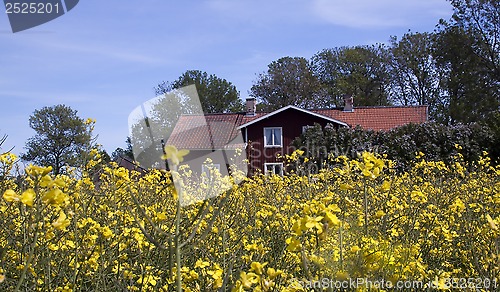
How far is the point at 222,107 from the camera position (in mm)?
44562

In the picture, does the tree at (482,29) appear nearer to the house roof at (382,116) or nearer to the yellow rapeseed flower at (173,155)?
the house roof at (382,116)

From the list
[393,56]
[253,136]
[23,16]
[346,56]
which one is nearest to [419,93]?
[393,56]

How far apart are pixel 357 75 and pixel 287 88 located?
526 cm

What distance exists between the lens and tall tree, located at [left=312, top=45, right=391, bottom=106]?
3819cm

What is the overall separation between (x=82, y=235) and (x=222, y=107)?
41.8 m

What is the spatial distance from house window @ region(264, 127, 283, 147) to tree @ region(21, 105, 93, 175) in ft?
66.6

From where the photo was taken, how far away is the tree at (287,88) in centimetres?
3891

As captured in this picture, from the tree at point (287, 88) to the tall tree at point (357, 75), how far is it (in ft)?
4.77

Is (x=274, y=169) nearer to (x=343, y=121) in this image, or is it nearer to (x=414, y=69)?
(x=343, y=121)

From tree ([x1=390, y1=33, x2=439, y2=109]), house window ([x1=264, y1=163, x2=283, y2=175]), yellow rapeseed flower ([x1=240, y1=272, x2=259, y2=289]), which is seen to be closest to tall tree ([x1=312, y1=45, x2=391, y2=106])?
tree ([x1=390, y1=33, x2=439, y2=109])

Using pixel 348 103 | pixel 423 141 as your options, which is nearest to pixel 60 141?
pixel 423 141

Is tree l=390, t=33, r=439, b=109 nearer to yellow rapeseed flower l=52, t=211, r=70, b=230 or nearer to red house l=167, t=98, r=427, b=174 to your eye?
red house l=167, t=98, r=427, b=174

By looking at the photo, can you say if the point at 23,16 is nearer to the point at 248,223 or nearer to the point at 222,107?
the point at 248,223

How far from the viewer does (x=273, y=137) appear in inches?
1093
